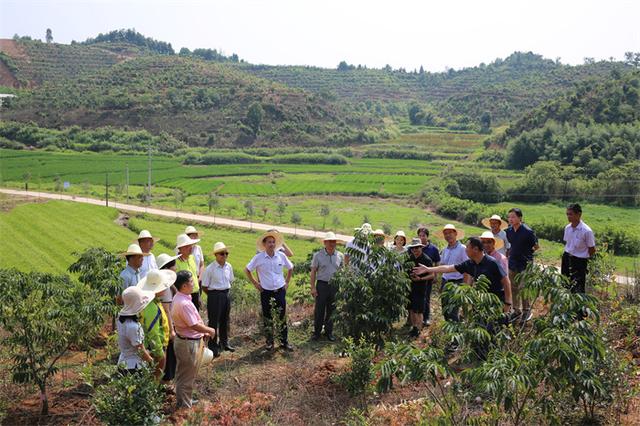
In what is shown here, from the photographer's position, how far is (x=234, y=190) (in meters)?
54.2

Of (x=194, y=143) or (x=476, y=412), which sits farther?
(x=194, y=143)

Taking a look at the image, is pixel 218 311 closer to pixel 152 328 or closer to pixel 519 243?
pixel 152 328

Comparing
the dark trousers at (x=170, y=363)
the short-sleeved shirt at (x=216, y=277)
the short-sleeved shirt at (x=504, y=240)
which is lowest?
the dark trousers at (x=170, y=363)

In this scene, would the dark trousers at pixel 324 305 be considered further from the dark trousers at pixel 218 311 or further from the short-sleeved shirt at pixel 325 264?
the dark trousers at pixel 218 311

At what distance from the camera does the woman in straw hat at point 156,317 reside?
18.7ft

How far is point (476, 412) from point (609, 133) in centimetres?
5699

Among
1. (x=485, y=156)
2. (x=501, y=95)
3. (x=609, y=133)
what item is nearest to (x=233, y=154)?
(x=485, y=156)

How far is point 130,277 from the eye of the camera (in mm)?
6695

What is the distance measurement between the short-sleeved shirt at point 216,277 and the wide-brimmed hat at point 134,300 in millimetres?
2288

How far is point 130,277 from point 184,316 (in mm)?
1427

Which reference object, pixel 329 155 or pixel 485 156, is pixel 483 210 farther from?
pixel 329 155

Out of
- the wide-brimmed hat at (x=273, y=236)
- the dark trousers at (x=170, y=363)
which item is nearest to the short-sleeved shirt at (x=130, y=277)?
the dark trousers at (x=170, y=363)

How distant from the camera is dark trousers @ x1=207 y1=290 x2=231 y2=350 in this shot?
25.3ft

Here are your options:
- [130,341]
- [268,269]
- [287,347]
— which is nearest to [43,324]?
[130,341]
